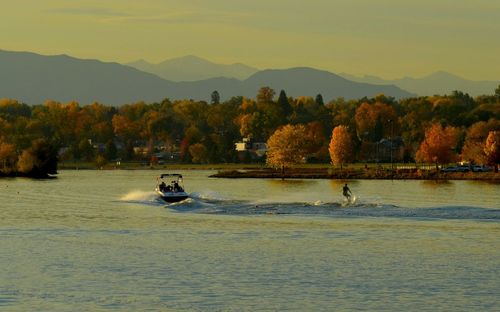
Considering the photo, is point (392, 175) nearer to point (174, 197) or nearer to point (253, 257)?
point (174, 197)

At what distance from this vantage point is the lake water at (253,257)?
142 feet

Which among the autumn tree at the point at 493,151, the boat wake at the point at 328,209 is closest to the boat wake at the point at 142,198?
the boat wake at the point at 328,209

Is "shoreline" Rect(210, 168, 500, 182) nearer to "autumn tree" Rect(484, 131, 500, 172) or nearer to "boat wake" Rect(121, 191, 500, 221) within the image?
"autumn tree" Rect(484, 131, 500, 172)

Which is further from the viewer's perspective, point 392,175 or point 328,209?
point 392,175

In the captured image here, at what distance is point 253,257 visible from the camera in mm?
56594

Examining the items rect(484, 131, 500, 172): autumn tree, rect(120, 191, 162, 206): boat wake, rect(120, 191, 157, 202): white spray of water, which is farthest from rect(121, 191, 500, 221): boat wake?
rect(484, 131, 500, 172): autumn tree

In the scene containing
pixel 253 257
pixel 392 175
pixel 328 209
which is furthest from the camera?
pixel 392 175

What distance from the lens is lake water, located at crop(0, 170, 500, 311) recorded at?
43312 millimetres

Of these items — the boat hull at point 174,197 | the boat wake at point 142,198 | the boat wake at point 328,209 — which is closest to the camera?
the boat wake at point 328,209

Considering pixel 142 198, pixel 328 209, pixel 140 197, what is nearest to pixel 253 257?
pixel 328 209

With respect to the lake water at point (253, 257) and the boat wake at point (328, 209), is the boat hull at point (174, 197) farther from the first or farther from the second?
the lake water at point (253, 257)

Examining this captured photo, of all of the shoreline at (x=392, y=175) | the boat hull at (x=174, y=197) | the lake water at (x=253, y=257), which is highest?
the shoreline at (x=392, y=175)

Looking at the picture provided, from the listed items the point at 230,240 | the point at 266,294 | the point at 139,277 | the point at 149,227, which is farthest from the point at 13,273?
the point at 149,227

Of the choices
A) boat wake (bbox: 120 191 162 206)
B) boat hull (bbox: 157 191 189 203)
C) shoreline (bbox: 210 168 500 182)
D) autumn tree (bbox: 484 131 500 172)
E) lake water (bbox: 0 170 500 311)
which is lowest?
lake water (bbox: 0 170 500 311)
